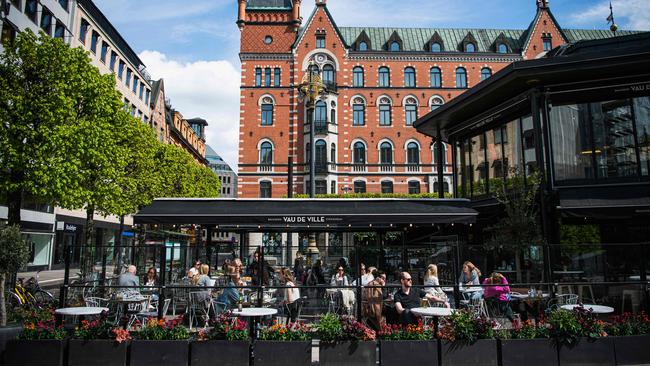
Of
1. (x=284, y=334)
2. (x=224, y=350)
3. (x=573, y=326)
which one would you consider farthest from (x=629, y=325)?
(x=224, y=350)

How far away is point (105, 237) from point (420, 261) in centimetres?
3715

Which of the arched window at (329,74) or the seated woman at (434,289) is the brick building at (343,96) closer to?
the arched window at (329,74)

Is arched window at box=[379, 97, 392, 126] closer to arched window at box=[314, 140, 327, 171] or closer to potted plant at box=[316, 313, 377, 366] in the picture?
arched window at box=[314, 140, 327, 171]

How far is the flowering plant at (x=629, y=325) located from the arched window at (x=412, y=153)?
3404 centimetres

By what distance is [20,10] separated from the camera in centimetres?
2448

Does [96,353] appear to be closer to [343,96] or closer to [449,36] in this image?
[343,96]

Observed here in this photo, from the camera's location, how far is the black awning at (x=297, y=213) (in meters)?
12.9

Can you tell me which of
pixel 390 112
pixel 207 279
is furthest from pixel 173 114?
pixel 207 279

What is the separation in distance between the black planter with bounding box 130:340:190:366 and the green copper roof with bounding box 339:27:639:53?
40531 millimetres

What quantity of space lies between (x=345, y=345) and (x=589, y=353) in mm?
4247

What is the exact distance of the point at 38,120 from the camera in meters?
15.7

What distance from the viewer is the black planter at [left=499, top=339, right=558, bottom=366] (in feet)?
24.5

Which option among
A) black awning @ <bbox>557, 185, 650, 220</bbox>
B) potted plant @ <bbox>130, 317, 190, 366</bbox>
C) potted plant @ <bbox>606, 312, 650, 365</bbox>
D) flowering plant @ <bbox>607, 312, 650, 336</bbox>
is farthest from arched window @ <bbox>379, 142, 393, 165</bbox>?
potted plant @ <bbox>130, 317, 190, 366</bbox>

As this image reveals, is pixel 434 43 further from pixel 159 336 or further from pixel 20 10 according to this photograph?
pixel 159 336
